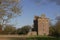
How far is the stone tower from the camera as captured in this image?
199 feet

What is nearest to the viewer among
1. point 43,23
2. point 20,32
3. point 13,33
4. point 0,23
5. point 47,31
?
point 0,23

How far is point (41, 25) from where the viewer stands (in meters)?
63.4

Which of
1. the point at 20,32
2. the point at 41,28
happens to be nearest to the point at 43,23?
the point at 41,28

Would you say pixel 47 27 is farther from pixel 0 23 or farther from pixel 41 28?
pixel 0 23

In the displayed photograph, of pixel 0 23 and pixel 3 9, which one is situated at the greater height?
pixel 3 9

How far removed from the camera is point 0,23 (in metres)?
17.4

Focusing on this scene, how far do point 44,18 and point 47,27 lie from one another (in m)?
3.58

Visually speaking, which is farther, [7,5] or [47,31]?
[47,31]

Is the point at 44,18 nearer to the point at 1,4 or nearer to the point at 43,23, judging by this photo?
the point at 43,23

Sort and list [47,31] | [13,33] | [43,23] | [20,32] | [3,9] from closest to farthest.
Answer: [3,9], [13,33], [20,32], [47,31], [43,23]

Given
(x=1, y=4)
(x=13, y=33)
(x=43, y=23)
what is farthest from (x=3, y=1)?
(x=43, y=23)

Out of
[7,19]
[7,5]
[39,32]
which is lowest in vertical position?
[39,32]

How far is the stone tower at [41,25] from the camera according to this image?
2389 inches

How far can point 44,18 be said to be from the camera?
203ft
